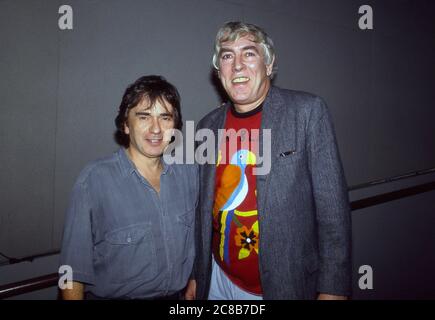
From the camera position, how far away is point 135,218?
4.98ft

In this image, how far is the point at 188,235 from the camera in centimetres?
169

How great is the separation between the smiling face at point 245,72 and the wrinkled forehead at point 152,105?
0.38m

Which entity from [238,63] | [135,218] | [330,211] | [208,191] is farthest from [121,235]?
[238,63]

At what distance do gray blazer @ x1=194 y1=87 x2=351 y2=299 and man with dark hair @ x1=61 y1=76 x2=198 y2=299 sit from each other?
17.9 inches

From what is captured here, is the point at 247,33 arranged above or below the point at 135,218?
above

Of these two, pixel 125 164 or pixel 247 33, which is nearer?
pixel 125 164

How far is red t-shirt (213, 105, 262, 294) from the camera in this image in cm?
160

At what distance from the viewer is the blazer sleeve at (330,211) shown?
1.43 meters

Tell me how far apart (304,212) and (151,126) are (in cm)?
87

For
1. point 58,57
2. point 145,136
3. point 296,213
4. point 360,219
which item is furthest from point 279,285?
point 360,219

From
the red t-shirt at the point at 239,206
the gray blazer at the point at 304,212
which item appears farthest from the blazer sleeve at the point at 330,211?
the red t-shirt at the point at 239,206

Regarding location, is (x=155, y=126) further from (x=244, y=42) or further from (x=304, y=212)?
(x=304, y=212)

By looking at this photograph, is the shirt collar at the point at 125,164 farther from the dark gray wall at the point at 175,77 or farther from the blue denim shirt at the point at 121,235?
the dark gray wall at the point at 175,77
